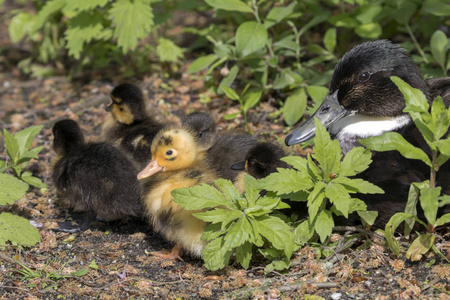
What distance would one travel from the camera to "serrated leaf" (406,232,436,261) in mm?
3426

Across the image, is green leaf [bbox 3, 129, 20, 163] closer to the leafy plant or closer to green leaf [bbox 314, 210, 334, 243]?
green leaf [bbox 314, 210, 334, 243]

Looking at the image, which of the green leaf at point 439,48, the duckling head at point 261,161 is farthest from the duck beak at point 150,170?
the green leaf at point 439,48

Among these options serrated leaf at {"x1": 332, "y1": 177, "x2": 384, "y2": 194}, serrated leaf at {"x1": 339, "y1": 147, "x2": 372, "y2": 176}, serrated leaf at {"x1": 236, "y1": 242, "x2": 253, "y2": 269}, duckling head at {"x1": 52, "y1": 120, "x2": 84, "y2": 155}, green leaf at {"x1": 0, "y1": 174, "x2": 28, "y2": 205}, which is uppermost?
serrated leaf at {"x1": 339, "y1": 147, "x2": 372, "y2": 176}

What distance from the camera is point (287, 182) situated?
344cm

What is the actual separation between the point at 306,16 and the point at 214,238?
13.3 ft

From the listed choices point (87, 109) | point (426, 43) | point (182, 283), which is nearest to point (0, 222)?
point (182, 283)

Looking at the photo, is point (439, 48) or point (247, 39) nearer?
point (439, 48)

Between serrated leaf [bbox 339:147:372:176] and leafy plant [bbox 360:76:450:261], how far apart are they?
0.18 meters

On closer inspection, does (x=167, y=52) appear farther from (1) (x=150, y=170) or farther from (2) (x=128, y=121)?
(1) (x=150, y=170)

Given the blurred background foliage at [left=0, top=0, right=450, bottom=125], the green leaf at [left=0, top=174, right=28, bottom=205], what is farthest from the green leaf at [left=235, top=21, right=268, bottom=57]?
the green leaf at [left=0, top=174, right=28, bottom=205]

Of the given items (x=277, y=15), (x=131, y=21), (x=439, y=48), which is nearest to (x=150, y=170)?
(x=131, y=21)

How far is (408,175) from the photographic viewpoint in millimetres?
3619

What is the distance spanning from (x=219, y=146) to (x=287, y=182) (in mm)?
1069

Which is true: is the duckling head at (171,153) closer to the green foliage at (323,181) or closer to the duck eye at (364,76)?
the green foliage at (323,181)
